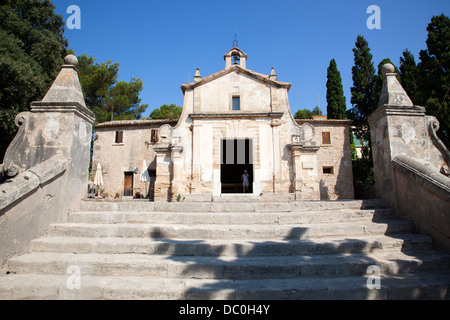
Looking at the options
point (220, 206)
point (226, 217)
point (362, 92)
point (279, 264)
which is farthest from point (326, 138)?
point (279, 264)

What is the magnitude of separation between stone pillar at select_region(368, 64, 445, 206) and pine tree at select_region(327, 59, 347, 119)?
22.7m

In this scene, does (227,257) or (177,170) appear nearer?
(227,257)

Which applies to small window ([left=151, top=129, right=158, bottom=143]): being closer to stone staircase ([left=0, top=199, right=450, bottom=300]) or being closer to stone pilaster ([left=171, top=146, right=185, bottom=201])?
stone pilaster ([left=171, top=146, right=185, bottom=201])

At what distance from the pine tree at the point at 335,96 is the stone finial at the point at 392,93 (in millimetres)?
22379

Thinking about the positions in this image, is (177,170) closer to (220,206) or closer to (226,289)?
(220,206)

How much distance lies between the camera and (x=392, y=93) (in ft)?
18.4

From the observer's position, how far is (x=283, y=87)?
15.8 meters

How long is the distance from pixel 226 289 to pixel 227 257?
2.59ft

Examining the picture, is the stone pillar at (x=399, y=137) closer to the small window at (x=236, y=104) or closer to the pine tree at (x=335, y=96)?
the small window at (x=236, y=104)

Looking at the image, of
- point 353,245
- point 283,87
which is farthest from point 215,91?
point 353,245

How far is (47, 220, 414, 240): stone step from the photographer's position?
4.38 metres

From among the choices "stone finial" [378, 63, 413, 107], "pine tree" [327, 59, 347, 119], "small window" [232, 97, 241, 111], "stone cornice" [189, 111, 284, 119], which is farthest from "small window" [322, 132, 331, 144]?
"stone finial" [378, 63, 413, 107]

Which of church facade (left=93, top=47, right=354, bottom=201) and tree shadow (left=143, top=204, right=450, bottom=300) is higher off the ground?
church facade (left=93, top=47, right=354, bottom=201)
